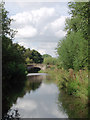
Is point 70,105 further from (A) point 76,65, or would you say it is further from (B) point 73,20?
(B) point 73,20

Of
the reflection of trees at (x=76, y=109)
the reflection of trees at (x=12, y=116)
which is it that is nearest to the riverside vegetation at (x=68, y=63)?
the reflection of trees at (x=76, y=109)

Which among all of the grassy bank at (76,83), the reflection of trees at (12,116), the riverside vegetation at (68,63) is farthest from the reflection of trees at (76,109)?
the reflection of trees at (12,116)

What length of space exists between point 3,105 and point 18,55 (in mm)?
3286

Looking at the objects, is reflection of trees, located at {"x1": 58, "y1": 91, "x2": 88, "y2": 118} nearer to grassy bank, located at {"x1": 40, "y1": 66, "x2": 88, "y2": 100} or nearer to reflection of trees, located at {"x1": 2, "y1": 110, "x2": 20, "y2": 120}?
grassy bank, located at {"x1": 40, "y1": 66, "x2": 88, "y2": 100}

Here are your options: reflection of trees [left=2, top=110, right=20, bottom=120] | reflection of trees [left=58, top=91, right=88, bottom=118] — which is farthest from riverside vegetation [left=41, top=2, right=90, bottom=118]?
reflection of trees [left=2, top=110, right=20, bottom=120]

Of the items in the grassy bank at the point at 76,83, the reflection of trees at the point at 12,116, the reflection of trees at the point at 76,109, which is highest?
the grassy bank at the point at 76,83

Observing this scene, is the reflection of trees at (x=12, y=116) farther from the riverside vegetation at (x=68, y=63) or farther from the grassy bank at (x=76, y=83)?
the grassy bank at (x=76, y=83)

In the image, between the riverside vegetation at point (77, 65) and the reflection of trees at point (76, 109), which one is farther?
the riverside vegetation at point (77, 65)

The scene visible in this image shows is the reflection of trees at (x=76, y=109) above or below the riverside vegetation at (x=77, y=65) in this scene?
below

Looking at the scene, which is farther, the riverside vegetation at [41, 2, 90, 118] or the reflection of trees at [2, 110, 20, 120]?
the riverside vegetation at [41, 2, 90, 118]

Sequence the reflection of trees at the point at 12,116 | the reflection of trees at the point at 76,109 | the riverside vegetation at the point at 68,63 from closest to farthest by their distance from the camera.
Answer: the reflection of trees at the point at 12,116, the reflection of trees at the point at 76,109, the riverside vegetation at the point at 68,63

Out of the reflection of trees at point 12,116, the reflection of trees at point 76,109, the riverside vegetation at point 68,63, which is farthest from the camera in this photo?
the riverside vegetation at point 68,63

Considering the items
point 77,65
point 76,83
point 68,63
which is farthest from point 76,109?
point 68,63

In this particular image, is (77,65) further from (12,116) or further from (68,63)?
(12,116)
